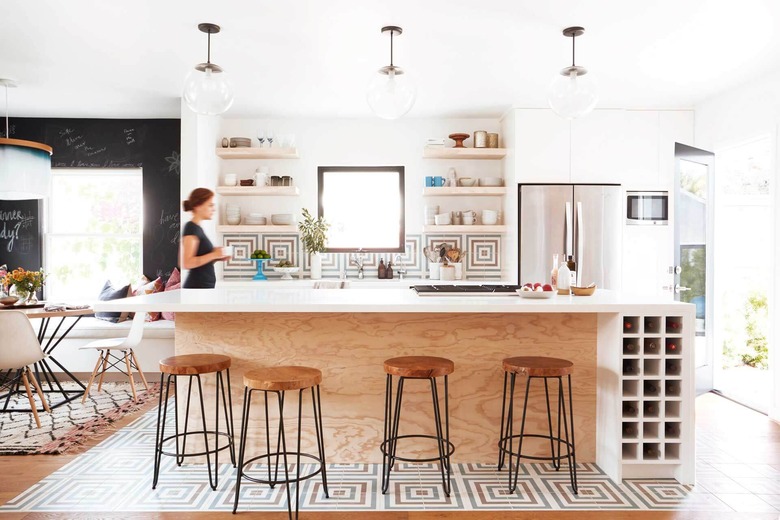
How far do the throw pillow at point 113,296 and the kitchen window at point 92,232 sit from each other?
0.40 meters

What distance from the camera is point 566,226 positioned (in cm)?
514

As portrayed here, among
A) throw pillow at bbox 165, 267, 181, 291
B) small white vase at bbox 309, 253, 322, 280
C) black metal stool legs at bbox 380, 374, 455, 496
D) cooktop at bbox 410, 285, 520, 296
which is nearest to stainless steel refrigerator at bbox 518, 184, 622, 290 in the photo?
cooktop at bbox 410, 285, 520, 296

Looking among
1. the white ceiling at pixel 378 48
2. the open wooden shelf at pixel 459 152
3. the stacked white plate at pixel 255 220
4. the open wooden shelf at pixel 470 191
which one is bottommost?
the stacked white plate at pixel 255 220

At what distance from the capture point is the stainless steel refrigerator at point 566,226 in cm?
516

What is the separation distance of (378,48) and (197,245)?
1799 mm

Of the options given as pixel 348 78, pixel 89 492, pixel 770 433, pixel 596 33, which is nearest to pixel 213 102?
pixel 348 78

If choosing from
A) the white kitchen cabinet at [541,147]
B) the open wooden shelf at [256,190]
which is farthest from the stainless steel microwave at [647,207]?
the open wooden shelf at [256,190]

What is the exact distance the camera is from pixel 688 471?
2.85m

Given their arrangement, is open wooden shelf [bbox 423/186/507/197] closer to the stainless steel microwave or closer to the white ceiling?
the white ceiling

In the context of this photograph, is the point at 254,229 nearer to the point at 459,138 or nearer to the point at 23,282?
the point at 23,282

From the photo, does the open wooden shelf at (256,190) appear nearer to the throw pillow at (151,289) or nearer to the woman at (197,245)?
the throw pillow at (151,289)

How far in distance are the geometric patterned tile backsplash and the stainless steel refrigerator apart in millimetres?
763

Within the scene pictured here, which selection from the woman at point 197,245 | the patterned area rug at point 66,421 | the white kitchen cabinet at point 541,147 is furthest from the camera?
the white kitchen cabinet at point 541,147

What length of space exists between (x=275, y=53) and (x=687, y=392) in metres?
3.30
